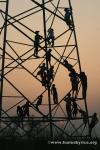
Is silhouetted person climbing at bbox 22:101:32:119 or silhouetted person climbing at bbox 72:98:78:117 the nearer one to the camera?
silhouetted person climbing at bbox 22:101:32:119

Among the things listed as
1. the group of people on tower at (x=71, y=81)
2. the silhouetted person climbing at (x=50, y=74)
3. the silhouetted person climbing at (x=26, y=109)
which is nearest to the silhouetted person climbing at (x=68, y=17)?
the group of people on tower at (x=71, y=81)

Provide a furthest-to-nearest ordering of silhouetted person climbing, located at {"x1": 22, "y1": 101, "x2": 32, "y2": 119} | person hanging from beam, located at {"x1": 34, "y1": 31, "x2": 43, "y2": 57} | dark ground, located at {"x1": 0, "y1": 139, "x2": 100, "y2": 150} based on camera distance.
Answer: silhouetted person climbing, located at {"x1": 22, "y1": 101, "x2": 32, "y2": 119}
person hanging from beam, located at {"x1": 34, "y1": 31, "x2": 43, "y2": 57}
dark ground, located at {"x1": 0, "y1": 139, "x2": 100, "y2": 150}

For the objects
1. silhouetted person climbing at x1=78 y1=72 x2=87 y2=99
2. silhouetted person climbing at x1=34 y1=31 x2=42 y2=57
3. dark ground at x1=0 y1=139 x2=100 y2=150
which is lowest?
dark ground at x1=0 y1=139 x2=100 y2=150

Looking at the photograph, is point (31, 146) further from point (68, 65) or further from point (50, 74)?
point (68, 65)

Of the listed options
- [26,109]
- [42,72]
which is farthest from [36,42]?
[26,109]

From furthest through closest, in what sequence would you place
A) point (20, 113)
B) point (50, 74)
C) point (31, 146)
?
point (20, 113) < point (50, 74) < point (31, 146)

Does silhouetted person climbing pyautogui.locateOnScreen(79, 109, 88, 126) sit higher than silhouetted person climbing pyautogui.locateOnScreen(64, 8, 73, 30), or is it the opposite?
silhouetted person climbing pyautogui.locateOnScreen(64, 8, 73, 30)

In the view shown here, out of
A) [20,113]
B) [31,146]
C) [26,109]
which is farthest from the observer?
[20,113]

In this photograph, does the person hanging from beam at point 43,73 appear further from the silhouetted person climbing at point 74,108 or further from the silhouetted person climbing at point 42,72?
the silhouetted person climbing at point 74,108

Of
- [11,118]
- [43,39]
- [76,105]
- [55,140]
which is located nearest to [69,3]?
[43,39]

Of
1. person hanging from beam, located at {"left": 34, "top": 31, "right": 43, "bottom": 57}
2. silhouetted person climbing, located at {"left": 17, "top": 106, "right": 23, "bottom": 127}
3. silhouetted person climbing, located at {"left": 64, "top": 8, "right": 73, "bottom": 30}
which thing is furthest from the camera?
silhouetted person climbing, located at {"left": 64, "top": 8, "right": 73, "bottom": 30}

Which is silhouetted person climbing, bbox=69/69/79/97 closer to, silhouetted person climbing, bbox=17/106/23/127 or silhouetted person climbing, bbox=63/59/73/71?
silhouetted person climbing, bbox=63/59/73/71

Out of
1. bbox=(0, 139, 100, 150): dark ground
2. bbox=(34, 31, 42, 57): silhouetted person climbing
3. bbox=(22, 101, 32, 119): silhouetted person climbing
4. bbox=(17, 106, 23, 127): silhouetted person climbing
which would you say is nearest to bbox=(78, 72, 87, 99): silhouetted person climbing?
bbox=(34, 31, 42, 57): silhouetted person climbing

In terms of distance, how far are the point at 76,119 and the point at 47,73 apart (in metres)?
2.51
